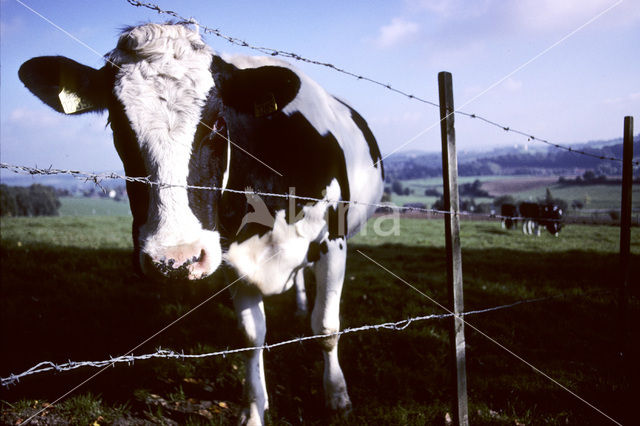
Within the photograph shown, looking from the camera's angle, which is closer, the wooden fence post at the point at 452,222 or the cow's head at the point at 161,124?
the cow's head at the point at 161,124

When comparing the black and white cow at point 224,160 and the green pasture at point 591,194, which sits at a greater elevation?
the black and white cow at point 224,160

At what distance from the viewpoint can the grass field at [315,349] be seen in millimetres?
2898

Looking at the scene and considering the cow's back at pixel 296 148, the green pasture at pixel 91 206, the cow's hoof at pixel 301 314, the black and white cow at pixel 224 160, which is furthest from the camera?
the green pasture at pixel 91 206

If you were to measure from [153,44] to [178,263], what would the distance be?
1.22 metres

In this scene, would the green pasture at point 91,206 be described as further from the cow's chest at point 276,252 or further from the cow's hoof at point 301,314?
the cow's chest at point 276,252

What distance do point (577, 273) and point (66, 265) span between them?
8.24 meters

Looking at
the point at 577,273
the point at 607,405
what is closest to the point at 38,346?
the point at 607,405

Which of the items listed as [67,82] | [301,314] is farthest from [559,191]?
[67,82]

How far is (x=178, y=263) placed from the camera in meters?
1.93

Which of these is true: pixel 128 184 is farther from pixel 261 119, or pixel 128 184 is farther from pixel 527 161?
pixel 527 161

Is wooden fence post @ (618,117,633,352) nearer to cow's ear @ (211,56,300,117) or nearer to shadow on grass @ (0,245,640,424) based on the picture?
shadow on grass @ (0,245,640,424)

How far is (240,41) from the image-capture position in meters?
2.41

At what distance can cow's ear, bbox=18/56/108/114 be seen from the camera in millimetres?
2398

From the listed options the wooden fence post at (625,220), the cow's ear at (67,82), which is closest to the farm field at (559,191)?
the wooden fence post at (625,220)
